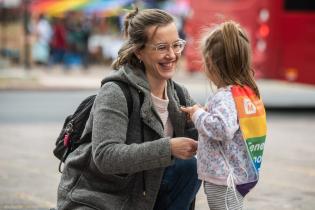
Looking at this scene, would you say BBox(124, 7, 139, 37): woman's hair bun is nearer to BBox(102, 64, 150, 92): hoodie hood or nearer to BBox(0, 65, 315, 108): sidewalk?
BBox(102, 64, 150, 92): hoodie hood

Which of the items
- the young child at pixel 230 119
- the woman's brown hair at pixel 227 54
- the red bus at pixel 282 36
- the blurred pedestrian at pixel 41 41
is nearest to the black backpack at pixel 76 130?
the young child at pixel 230 119

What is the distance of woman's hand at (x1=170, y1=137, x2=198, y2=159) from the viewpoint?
14.7 feet

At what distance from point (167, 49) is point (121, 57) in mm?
253

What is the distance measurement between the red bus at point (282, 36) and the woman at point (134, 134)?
1070cm

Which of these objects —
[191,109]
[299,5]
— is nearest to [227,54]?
[191,109]

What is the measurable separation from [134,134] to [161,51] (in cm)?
43

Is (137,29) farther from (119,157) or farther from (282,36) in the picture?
(282,36)

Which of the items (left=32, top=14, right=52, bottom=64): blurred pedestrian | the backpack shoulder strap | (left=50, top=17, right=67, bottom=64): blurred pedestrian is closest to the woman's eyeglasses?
the backpack shoulder strap

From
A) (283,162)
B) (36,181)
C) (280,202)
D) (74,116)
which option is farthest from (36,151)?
(74,116)

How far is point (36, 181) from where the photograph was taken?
27.8 ft

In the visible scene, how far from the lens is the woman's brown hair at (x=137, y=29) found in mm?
4695

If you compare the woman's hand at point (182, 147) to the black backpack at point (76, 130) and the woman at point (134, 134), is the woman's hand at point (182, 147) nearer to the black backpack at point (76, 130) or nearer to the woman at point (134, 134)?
the woman at point (134, 134)

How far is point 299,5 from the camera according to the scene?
15.9m

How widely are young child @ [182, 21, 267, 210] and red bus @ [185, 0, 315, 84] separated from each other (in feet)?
35.7
